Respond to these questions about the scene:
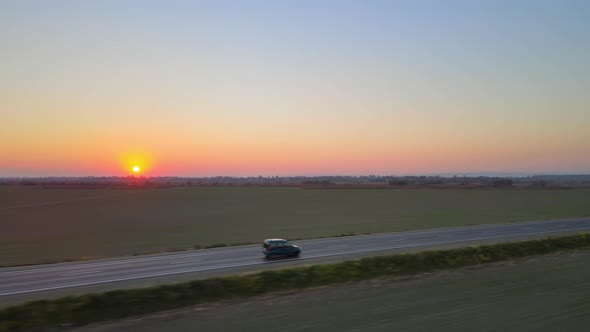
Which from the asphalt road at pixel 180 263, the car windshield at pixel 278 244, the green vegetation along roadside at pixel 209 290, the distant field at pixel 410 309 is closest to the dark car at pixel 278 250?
the car windshield at pixel 278 244

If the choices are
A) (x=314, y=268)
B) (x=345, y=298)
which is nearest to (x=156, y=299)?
(x=345, y=298)

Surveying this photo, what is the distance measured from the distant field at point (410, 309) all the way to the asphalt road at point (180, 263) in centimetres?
953

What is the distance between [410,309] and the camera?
33.3 feet

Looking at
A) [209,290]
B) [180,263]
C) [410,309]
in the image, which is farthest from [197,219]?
[410,309]

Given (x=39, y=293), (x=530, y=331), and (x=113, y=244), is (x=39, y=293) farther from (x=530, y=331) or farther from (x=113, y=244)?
(x=113, y=244)

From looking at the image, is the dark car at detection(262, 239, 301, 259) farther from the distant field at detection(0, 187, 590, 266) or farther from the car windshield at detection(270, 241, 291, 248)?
the distant field at detection(0, 187, 590, 266)

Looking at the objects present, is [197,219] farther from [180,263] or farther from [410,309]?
[410,309]

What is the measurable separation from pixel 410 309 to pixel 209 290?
15.9 feet

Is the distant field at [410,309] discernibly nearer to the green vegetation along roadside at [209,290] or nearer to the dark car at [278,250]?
the green vegetation along roadside at [209,290]

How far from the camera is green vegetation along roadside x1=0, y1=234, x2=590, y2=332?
9688mm

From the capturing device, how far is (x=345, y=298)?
37.1ft

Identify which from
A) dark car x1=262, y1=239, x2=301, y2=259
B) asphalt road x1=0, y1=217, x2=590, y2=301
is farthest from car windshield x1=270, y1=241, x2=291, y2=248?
asphalt road x1=0, y1=217, x2=590, y2=301

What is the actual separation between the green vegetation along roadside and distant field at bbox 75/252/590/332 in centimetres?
67

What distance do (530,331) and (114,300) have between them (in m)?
8.21
